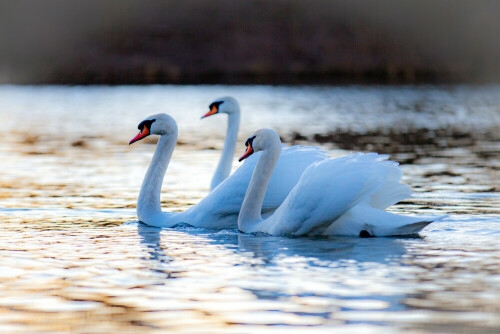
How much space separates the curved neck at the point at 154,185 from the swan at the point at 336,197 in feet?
4.70

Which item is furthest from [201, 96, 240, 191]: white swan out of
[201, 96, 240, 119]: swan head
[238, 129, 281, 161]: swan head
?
[238, 129, 281, 161]: swan head

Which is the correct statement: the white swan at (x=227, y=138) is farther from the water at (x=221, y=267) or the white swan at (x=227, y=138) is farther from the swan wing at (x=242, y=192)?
the swan wing at (x=242, y=192)

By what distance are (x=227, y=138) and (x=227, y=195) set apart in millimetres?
2350

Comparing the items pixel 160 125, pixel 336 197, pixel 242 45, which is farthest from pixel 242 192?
pixel 242 45

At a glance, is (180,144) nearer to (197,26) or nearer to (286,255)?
(286,255)

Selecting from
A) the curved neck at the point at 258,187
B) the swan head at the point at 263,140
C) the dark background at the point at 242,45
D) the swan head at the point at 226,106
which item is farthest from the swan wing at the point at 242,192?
the dark background at the point at 242,45

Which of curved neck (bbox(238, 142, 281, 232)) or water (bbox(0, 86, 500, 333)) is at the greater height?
curved neck (bbox(238, 142, 281, 232))

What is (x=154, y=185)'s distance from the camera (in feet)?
38.0

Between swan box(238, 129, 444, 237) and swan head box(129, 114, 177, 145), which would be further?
swan head box(129, 114, 177, 145)

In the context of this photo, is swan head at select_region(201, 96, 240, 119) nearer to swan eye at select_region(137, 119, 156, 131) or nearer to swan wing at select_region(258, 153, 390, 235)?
swan eye at select_region(137, 119, 156, 131)

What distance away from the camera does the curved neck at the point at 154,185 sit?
1148 cm

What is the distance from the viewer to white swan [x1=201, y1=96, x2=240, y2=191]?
41.9 ft

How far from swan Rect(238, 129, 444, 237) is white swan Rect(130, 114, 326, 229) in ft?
1.46

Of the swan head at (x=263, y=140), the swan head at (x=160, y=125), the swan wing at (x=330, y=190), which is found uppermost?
the swan head at (x=160, y=125)
